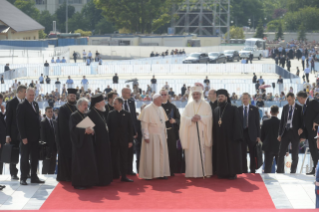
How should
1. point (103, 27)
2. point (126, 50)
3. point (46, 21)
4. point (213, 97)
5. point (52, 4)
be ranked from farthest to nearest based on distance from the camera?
point (52, 4)
point (46, 21)
point (103, 27)
point (126, 50)
point (213, 97)

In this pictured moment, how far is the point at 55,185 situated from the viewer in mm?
8789

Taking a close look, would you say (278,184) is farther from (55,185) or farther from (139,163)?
(55,185)

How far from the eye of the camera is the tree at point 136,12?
6994cm

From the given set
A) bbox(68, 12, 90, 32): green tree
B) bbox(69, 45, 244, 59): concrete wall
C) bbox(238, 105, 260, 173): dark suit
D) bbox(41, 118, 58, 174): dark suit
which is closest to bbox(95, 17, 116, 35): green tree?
bbox(68, 12, 90, 32): green tree

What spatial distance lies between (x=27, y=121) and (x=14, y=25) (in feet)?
173

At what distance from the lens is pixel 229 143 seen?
920 centimetres

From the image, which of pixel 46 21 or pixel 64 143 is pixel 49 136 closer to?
pixel 64 143

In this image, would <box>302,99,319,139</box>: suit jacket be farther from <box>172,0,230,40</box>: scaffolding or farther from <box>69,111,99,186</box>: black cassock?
<box>172,0,230,40</box>: scaffolding

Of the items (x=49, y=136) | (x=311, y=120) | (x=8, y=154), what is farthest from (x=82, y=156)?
(x=311, y=120)

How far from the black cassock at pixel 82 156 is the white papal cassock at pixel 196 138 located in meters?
1.80

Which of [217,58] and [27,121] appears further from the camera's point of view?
[217,58]

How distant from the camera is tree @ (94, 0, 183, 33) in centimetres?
6994

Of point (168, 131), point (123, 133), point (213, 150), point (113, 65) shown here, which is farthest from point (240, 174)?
point (113, 65)

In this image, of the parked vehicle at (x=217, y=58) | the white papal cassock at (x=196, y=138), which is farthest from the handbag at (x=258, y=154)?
the parked vehicle at (x=217, y=58)
